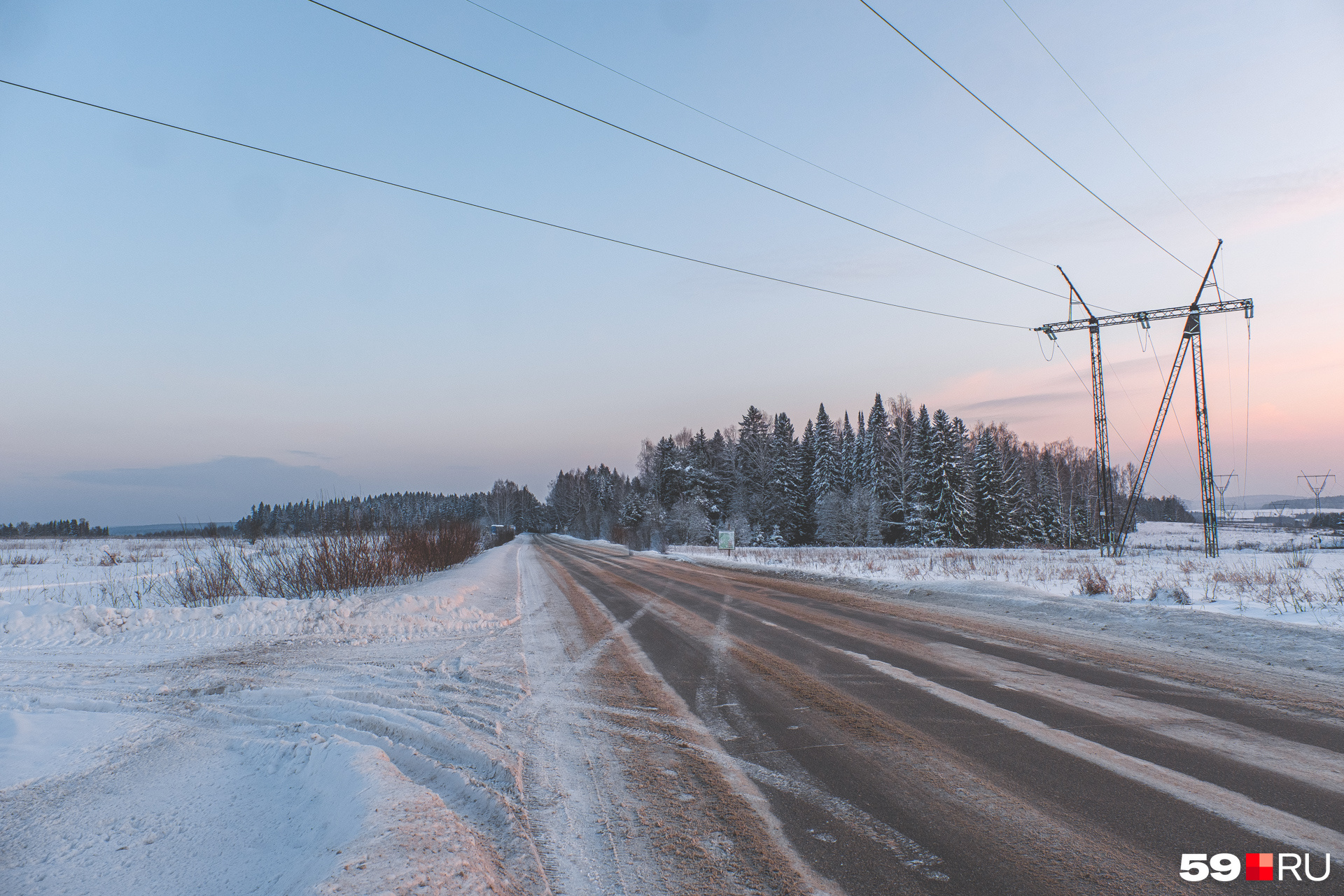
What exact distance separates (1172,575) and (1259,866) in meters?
18.7

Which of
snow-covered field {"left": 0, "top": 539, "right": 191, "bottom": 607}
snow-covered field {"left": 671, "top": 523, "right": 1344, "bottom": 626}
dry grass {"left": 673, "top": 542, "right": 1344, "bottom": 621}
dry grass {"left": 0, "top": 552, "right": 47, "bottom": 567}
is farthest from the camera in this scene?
dry grass {"left": 0, "top": 552, "right": 47, "bottom": 567}

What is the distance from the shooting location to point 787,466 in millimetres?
66500

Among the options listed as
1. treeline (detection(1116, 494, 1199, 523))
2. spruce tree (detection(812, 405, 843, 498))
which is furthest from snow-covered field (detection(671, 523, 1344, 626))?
treeline (detection(1116, 494, 1199, 523))

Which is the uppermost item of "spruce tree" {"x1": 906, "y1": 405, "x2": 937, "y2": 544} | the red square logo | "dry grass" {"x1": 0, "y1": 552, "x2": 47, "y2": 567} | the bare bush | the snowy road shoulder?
"spruce tree" {"x1": 906, "y1": 405, "x2": 937, "y2": 544}

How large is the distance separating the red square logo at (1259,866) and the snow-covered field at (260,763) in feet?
11.2

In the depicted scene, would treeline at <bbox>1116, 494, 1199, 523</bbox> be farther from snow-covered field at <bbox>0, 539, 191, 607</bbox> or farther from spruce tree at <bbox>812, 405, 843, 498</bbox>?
snow-covered field at <bbox>0, 539, 191, 607</bbox>

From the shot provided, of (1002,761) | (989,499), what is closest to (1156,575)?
(1002,761)

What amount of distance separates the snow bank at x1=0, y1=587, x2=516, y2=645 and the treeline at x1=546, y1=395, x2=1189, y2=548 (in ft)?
136

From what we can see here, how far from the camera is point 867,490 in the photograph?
57.2 meters

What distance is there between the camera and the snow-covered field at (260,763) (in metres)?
2.95

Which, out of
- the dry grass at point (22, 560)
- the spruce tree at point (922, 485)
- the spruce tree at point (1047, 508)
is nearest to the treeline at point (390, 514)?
the dry grass at point (22, 560)

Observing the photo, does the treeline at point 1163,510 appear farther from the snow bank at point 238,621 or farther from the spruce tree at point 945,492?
the snow bank at point 238,621

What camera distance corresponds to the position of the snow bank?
1019 cm

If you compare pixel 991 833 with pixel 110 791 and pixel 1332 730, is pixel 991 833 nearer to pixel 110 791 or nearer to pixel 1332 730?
pixel 1332 730
